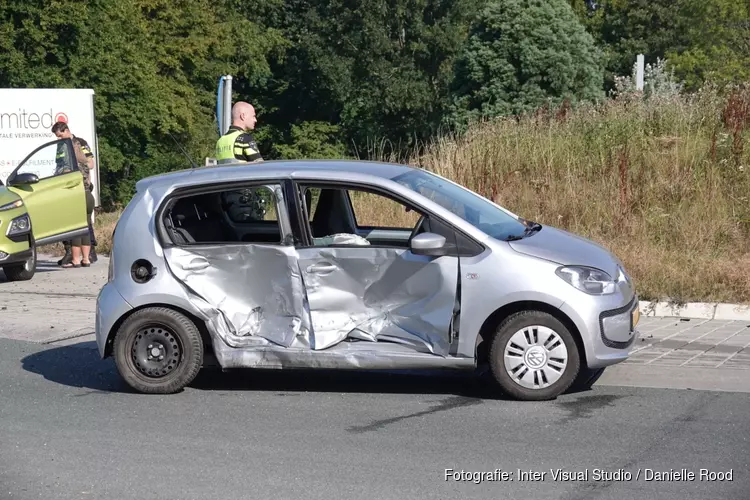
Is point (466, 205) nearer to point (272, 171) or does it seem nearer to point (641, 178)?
point (272, 171)

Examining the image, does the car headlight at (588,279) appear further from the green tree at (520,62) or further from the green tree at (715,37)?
the green tree at (715,37)

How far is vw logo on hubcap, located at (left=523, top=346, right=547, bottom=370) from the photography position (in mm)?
7639

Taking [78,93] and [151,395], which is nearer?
[151,395]

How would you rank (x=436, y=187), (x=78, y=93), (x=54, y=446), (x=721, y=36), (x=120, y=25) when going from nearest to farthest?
(x=54, y=446), (x=436, y=187), (x=78, y=93), (x=120, y=25), (x=721, y=36)

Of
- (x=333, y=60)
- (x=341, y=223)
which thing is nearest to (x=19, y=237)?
(x=341, y=223)

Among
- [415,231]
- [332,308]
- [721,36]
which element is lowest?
[332,308]

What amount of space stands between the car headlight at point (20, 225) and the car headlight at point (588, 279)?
935 centimetres

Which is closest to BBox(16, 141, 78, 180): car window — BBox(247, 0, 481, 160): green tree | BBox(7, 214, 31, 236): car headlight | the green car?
the green car

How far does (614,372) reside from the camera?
28.7 feet

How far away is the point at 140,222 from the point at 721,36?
45.1 meters

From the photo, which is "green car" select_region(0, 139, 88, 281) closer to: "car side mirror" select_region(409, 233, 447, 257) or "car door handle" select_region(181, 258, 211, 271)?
"car door handle" select_region(181, 258, 211, 271)

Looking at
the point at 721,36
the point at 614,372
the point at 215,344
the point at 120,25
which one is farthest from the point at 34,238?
the point at 721,36

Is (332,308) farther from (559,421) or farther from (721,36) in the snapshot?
(721,36)

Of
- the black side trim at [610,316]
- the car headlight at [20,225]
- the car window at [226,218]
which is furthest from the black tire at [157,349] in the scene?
the car headlight at [20,225]
